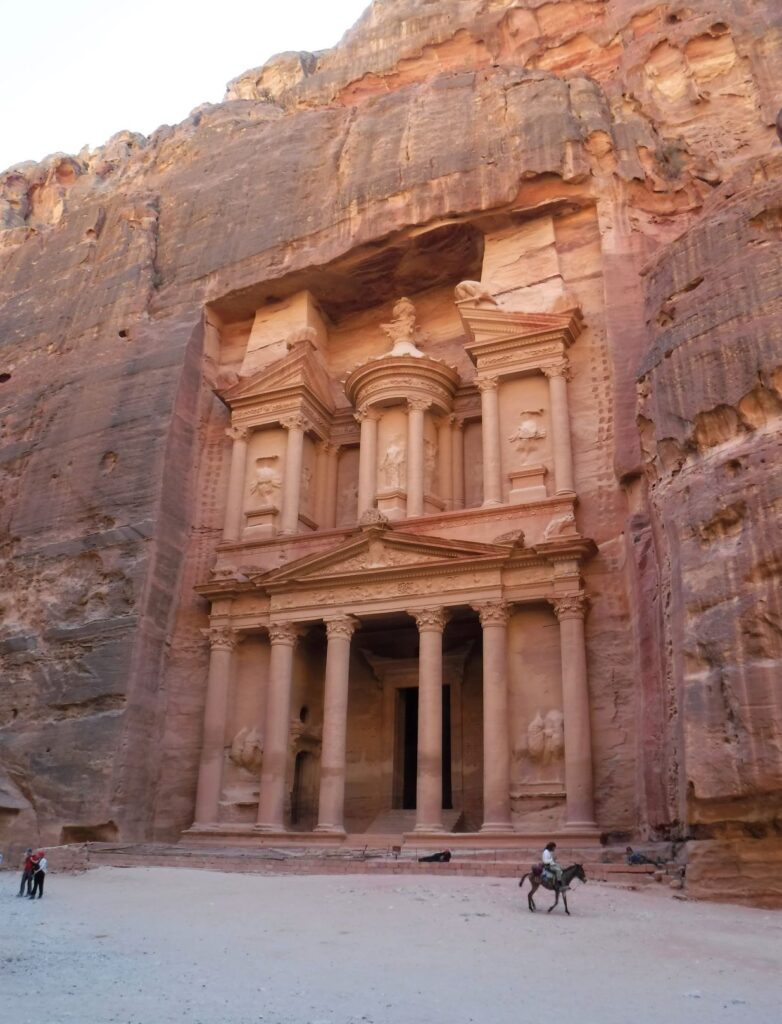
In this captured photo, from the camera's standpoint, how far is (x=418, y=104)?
81.9 feet

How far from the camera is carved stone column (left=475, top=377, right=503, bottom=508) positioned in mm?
20328

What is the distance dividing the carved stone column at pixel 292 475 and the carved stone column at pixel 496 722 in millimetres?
5956

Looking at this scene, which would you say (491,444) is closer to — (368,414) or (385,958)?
(368,414)

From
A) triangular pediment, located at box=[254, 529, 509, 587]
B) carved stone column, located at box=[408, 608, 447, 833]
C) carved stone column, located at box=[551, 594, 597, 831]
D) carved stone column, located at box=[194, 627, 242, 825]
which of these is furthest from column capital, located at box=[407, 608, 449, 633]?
carved stone column, located at box=[194, 627, 242, 825]

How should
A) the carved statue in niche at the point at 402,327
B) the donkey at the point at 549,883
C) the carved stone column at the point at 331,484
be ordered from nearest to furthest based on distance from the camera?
the donkey at the point at 549,883, the carved statue in niche at the point at 402,327, the carved stone column at the point at 331,484

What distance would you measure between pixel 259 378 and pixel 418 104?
877cm

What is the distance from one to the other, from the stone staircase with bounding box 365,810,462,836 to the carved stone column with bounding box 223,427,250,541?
7568 mm

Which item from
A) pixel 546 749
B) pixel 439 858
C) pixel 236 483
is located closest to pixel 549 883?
pixel 439 858

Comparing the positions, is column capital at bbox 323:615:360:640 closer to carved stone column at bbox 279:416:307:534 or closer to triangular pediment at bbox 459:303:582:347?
carved stone column at bbox 279:416:307:534

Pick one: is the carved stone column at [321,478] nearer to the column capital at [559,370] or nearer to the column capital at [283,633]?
the column capital at [283,633]

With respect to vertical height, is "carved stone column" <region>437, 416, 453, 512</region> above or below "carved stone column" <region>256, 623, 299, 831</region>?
above

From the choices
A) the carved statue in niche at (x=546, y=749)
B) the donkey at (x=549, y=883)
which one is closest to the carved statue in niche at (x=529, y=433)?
the carved statue in niche at (x=546, y=749)

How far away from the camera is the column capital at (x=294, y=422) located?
922 inches

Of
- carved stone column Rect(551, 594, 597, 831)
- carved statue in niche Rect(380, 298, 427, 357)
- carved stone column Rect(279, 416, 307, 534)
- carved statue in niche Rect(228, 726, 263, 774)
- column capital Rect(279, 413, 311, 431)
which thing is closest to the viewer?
carved stone column Rect(551, 594, 597, 831)
